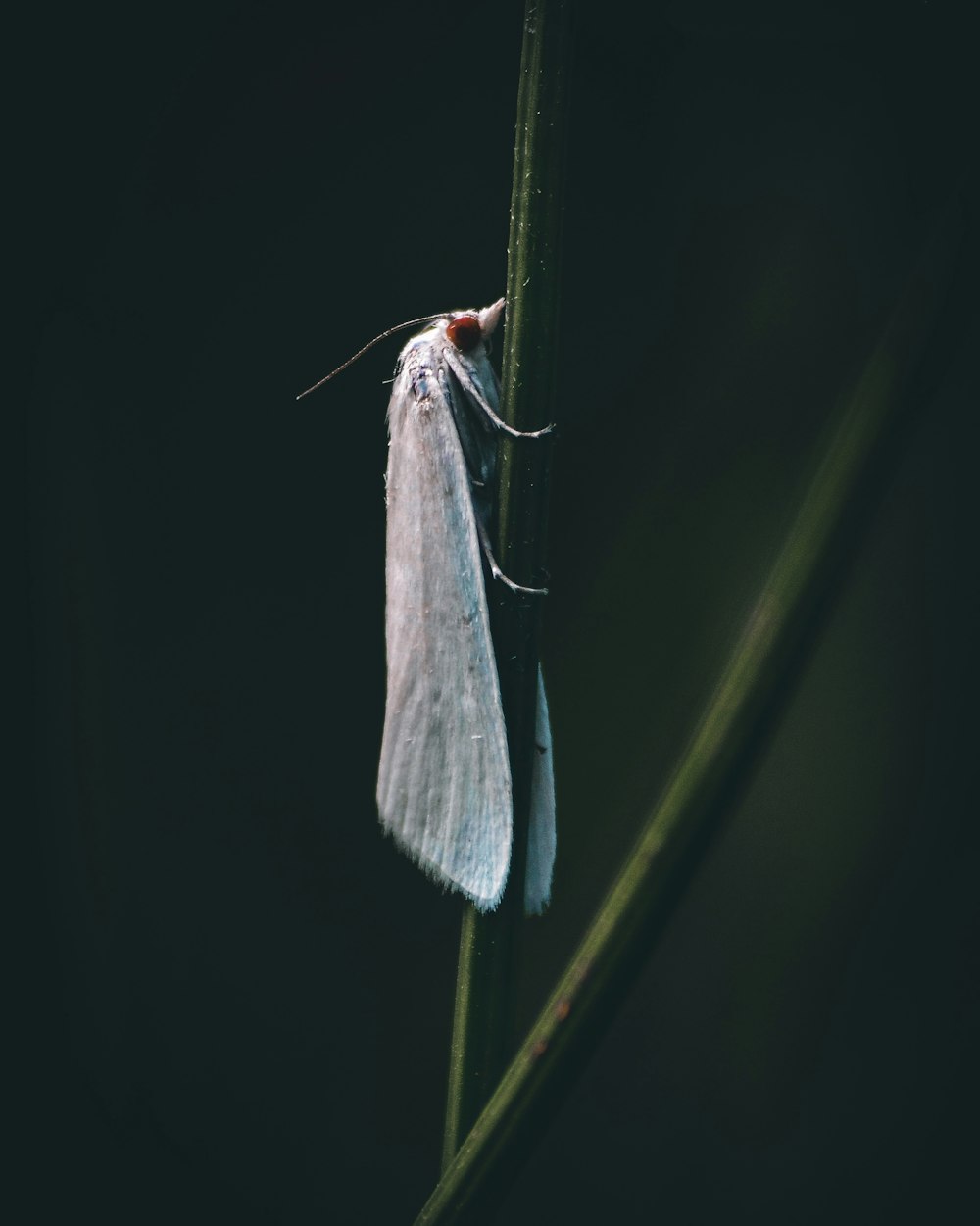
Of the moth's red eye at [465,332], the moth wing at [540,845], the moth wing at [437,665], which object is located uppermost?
the moth's red eye at [465,332]

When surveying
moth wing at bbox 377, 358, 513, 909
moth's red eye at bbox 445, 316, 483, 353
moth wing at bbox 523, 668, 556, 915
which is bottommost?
moth wing at bbox 523, 668, 556, 915

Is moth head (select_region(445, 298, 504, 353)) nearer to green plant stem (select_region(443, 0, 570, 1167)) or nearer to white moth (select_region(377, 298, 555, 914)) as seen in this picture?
white moth (select_region(377, 298, 555, 914))

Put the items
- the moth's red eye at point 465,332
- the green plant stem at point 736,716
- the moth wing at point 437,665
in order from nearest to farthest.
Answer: the green plant stem at point 736,716
the moth wing at point 437,665
the moth's red eye at point 465,332

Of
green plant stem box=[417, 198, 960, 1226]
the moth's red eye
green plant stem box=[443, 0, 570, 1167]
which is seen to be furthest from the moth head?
green plant stem box=[417, 198, 960, 1226]

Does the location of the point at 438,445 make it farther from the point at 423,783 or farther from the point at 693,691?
the point at 693,691

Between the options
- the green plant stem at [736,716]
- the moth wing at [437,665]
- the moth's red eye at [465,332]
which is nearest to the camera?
the green plant stem at [736,716]

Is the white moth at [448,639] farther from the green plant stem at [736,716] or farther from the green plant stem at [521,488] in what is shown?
the green plant stem at [736,716]

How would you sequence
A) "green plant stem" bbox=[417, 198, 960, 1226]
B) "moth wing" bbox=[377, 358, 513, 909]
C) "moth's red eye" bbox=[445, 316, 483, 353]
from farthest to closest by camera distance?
"moth's red eye" bbox=[445, 316, 483, 353]
"moth wing" bbox=[377, 358, 513, 909]
"green plant stem" bbox=[417, 198, 960, 1226]

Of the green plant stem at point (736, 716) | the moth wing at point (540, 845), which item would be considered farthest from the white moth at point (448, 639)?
the green plant stem at point (736, 716)
